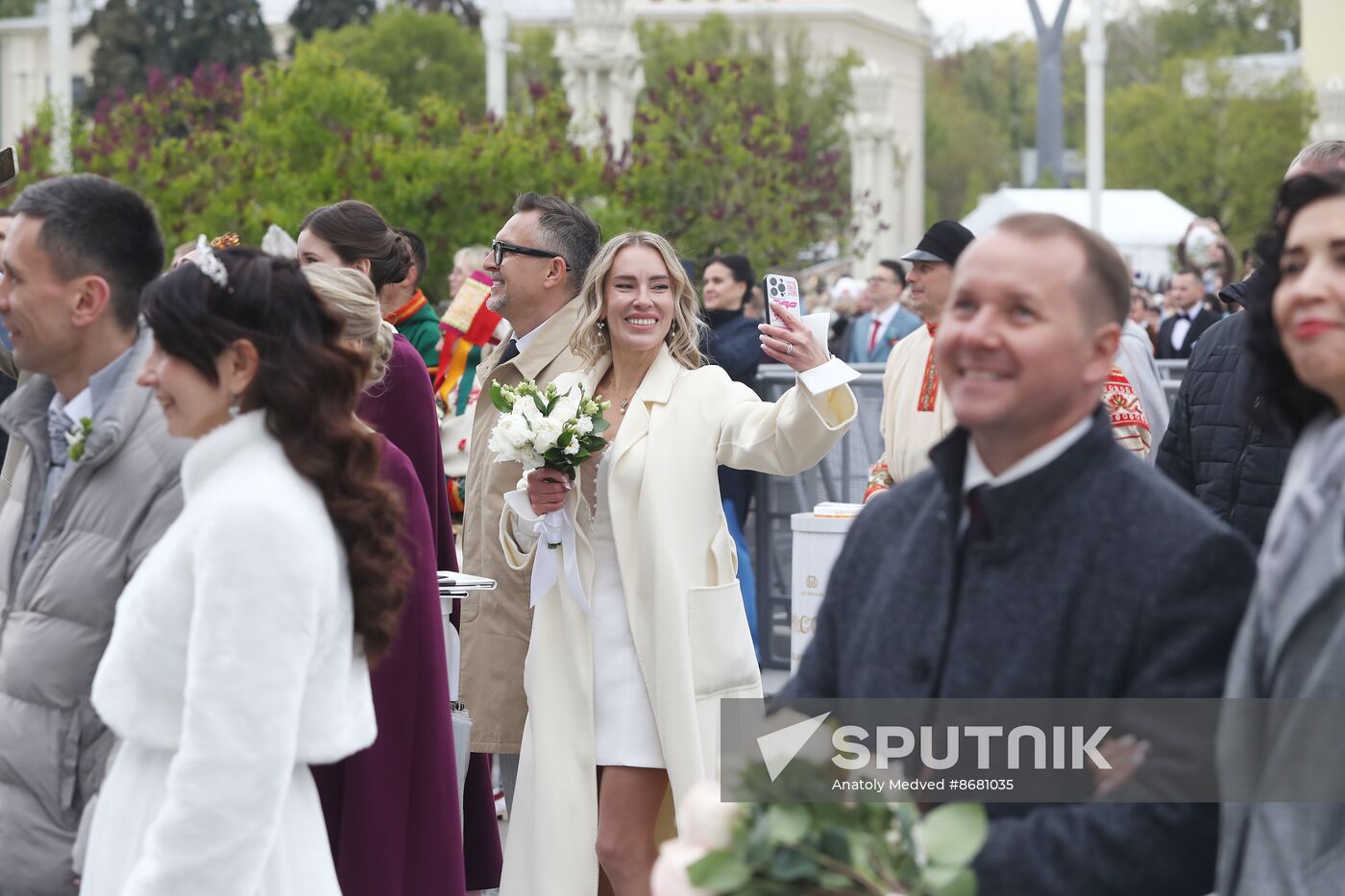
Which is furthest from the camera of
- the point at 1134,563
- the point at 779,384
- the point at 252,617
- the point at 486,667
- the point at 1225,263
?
the point at 1225,263

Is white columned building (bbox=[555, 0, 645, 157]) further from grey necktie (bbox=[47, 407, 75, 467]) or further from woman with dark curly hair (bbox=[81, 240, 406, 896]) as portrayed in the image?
woman with dark curly hair (bbox=[81, 240, 406, 896])

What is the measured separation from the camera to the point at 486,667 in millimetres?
6191

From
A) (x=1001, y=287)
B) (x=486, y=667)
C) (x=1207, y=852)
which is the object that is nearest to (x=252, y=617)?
(x=1001, y=287)

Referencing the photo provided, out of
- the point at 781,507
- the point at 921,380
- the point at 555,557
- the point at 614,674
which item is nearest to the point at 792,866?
the point at 614,674

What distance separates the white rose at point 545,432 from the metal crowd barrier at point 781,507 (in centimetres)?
535

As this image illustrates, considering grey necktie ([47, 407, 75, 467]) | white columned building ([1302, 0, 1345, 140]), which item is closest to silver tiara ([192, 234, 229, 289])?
grey necktie ([47, 407, 75, 467])

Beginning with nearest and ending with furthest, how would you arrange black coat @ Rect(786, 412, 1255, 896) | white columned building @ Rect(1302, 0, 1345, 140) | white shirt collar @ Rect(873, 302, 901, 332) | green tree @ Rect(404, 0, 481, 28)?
black coat @ Rect(786, 412, 1255, 896), white shirt collar @ Rect(873, 302, 901, 332), green tree @ Rect(404, 0, 481, 28), white columned building @ Rect(1302, 0, 1345, 140)

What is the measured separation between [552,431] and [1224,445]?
1903mm

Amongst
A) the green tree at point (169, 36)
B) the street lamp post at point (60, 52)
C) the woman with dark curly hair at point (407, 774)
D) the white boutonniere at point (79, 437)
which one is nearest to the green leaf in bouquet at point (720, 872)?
the white boutonniere at point (79, 437)

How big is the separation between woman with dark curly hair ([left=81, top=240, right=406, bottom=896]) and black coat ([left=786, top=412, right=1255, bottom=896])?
1015 millimetres

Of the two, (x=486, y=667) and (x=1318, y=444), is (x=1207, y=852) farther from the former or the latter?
(x=486, y=667)

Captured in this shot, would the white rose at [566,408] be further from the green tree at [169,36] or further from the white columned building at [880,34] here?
the white columned building at [880,34]

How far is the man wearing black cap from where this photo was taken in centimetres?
693

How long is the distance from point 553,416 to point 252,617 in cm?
239
